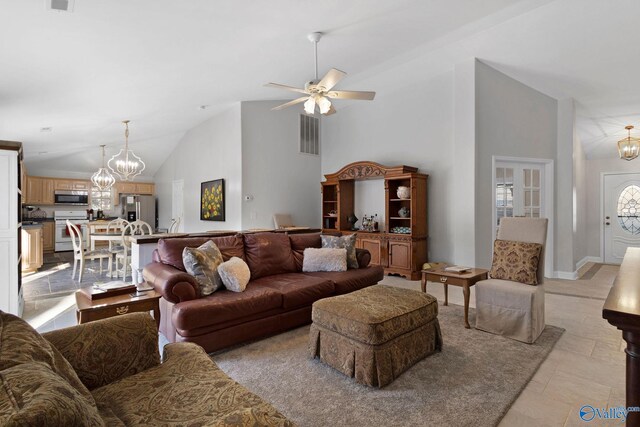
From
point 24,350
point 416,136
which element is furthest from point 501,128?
point 24,350

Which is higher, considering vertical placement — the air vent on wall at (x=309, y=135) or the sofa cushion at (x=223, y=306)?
the air vent on wall at (x=309, y=135)

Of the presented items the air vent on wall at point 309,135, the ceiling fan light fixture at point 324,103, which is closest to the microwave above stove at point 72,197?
the air vent on wall at point 309,135

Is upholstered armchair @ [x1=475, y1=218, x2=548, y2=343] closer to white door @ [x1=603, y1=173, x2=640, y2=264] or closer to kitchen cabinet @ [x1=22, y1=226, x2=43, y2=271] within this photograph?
white door @ [x1=603, y1=173, x2=640, y2=264]

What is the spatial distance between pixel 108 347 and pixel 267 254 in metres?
2.32

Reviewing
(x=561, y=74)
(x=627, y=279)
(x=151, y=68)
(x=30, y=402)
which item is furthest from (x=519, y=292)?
(x=151, y=68)

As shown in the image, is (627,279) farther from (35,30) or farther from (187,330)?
(35,30)

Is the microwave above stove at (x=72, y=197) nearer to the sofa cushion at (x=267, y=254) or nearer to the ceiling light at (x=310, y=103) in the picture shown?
the sofa cushion at (x=267, y=254)

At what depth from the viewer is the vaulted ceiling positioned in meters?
2.99

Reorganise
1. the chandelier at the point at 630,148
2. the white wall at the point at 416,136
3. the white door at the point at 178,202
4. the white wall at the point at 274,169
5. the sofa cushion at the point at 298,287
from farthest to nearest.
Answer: the white door at the point at 178,202, the white wall at the point at 274,169, the chandelier at the point at 630,148, the white wall at the point at 416,136, the sofa cushion at the point at 298,287

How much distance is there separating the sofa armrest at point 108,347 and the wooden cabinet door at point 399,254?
4.55 meters

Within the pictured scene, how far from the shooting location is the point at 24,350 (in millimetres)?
1072

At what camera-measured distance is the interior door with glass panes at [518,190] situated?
220 inches

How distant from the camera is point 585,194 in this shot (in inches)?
294

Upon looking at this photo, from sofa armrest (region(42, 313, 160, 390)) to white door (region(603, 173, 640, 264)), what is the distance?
29.9 feet
